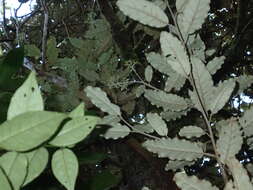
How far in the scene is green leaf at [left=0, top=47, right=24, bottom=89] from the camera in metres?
0.61

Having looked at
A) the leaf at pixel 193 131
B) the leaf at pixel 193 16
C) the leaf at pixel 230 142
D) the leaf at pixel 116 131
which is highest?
the leaf at pixel 193 16

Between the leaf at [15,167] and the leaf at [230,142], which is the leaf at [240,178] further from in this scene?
the leaf at [15,167]

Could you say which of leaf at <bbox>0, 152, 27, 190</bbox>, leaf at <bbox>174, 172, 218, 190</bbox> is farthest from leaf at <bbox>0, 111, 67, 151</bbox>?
leaf at <bbox>174, 172, 218, 190</bbox>

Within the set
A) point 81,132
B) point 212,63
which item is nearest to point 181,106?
point 212,63

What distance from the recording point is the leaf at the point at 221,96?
1.82ft

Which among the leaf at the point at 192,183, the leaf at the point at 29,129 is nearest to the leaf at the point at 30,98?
the leaf at the point at 29,129

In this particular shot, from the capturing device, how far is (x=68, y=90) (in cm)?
120

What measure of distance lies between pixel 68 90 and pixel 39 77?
16 cm

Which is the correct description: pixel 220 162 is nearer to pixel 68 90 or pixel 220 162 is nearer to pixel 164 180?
pixel 164 180

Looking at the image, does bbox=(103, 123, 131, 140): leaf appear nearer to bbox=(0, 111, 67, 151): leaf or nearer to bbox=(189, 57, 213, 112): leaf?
bbox=(189, 57, 213, 112): leaf

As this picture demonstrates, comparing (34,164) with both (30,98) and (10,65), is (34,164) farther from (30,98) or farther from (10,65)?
(10,65)

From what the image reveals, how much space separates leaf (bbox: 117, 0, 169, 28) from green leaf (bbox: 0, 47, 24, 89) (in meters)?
0.18

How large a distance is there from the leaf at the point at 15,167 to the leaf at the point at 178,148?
0.75 ft

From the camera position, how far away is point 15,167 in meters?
0.39
